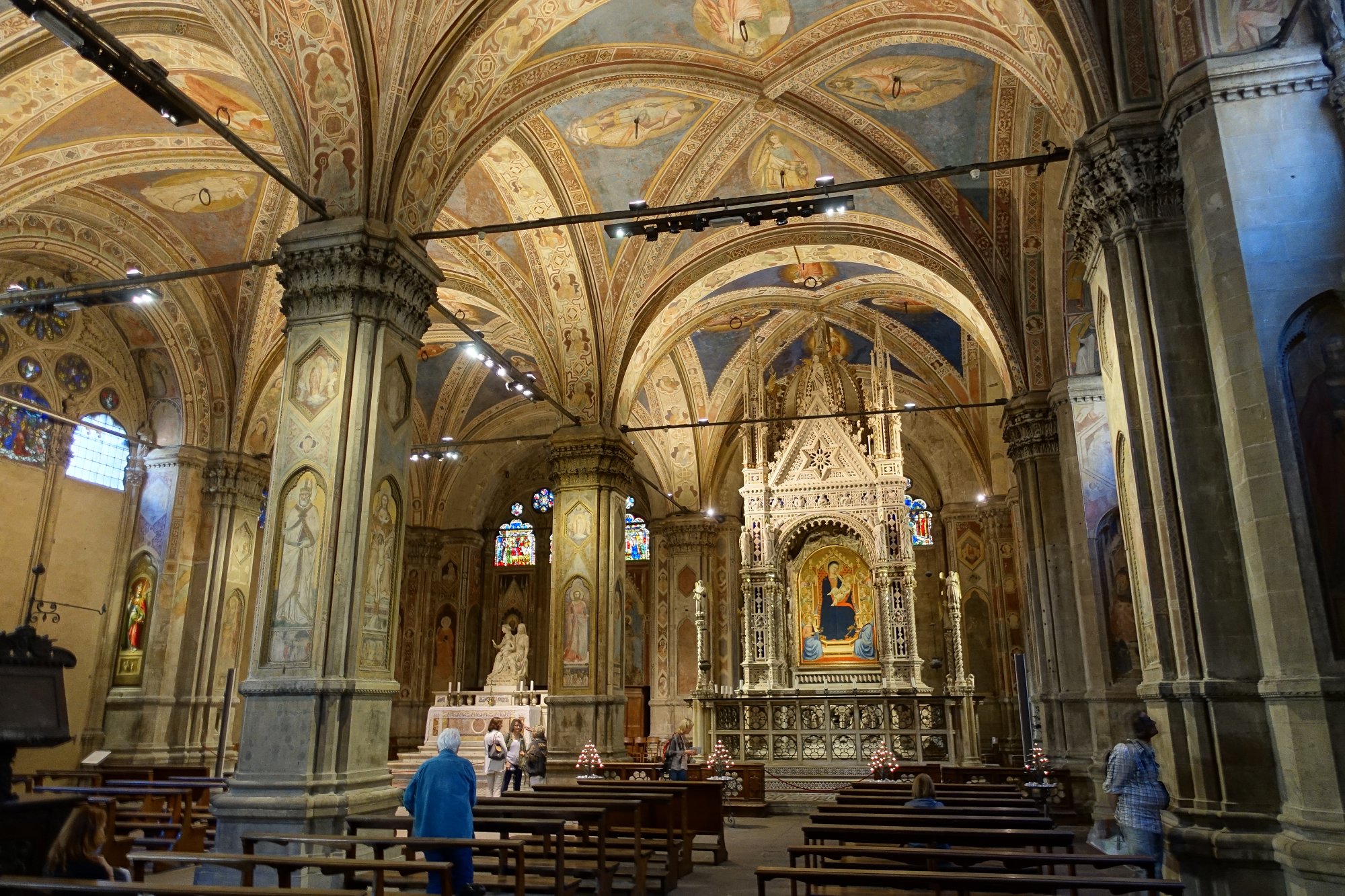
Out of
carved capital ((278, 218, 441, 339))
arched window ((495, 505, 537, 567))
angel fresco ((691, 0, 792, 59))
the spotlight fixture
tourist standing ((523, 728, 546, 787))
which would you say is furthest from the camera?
arched window ((495, 505, 537, 567))

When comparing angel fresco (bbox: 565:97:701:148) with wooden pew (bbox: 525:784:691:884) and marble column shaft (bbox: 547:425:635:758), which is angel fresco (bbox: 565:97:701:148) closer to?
marble column shaft (bbox: 547:425:635:758)

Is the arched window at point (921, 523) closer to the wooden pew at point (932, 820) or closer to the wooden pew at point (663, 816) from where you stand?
the wooden pew at point (663, 816)

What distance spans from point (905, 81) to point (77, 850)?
1221 cm

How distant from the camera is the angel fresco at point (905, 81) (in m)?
12.1

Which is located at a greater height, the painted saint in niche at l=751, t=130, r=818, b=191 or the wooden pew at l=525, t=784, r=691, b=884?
the painted saint in niche at l=751, t=130, r=818, b=191

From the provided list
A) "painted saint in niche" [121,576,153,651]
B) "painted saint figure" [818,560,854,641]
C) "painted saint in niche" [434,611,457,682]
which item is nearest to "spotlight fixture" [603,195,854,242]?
"painted saint in niche" [121,576,153,651]

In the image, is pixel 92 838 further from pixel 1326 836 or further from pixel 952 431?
pixel 952 431

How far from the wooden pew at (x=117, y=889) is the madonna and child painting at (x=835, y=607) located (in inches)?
710

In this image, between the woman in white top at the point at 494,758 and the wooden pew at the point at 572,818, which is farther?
the woman in white top at the point at 494,758

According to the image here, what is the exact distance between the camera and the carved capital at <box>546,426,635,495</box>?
15891 mm

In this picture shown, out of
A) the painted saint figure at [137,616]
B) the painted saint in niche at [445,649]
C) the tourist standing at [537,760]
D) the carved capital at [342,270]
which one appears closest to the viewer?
the carved capital at [342,270]

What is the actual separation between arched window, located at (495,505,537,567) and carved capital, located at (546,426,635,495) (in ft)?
42.5

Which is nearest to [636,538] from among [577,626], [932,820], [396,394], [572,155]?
[577,626]

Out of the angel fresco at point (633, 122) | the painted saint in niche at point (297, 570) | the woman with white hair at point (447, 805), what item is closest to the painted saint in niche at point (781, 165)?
the angel fresco at point (633, 122)
